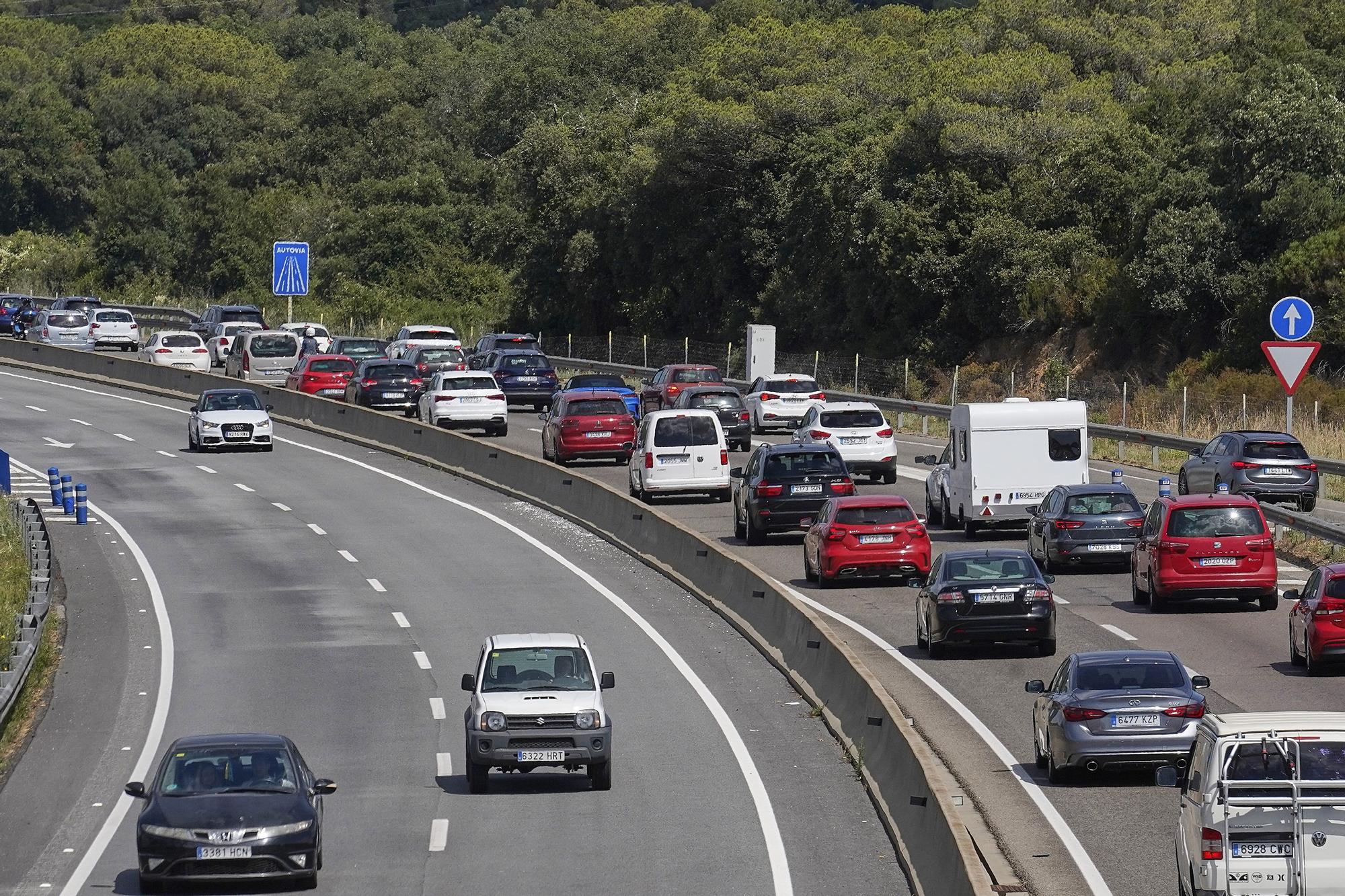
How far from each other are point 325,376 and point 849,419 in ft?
77.2

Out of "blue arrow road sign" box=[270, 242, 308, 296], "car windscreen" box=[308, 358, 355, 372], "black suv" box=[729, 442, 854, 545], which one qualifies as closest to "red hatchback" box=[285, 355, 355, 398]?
"car windscreen" box=[308, 358, 355, 372]

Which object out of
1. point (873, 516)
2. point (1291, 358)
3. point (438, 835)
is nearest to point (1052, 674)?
point (873, 516)

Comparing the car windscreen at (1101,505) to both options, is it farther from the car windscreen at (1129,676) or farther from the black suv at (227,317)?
the black suv at (227,317)

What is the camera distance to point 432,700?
26297mm

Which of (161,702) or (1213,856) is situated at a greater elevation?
(1213,856)

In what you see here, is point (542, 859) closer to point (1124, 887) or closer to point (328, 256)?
point (1124, 887)

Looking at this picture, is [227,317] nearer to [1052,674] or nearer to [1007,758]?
[1052,674]

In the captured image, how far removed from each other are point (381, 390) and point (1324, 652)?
123 feet

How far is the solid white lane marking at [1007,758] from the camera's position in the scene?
646 inches

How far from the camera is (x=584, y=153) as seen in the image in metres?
91.5

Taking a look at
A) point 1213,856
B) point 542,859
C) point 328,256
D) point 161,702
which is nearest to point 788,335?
point 328,256

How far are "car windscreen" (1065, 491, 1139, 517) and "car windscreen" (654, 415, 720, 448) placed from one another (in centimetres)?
912

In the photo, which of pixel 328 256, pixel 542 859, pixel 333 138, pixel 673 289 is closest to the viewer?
pixel 542 859

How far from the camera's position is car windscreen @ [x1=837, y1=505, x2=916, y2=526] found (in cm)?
3116
